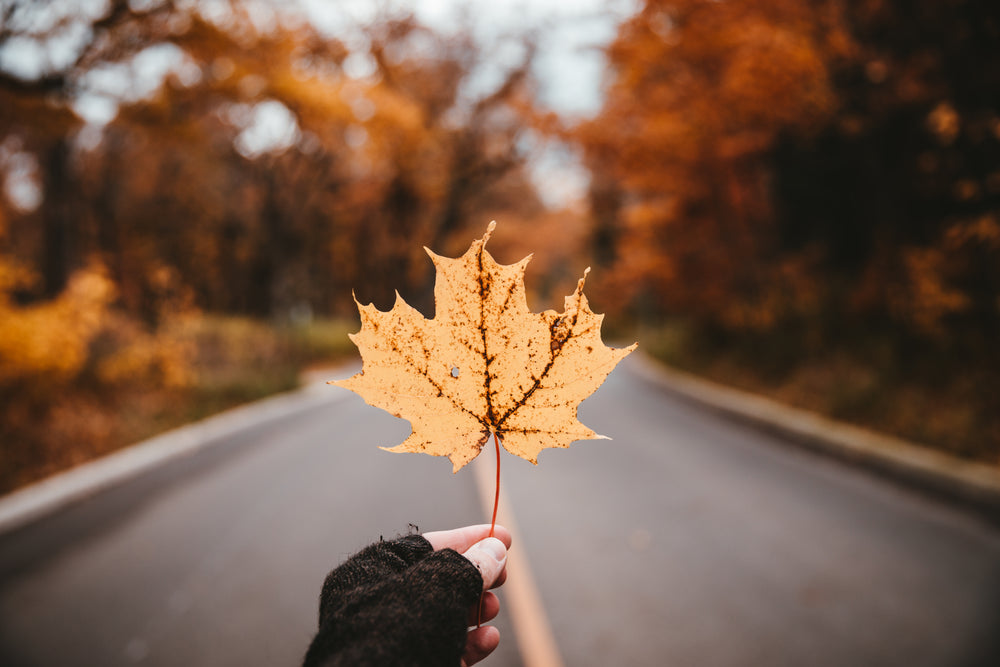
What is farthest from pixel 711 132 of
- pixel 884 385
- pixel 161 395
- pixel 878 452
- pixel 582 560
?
pixel 161 395

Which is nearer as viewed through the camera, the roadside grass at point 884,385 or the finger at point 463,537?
the finger at point 463,537

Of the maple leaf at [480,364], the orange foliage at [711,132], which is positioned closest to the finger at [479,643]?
the maple leaf at [480,364]

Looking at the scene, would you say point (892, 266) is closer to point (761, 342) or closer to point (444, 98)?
point (761, 342)

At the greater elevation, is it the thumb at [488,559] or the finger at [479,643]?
the thumb at [488,559]

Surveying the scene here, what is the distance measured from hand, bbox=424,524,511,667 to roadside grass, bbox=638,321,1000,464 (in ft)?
19.3

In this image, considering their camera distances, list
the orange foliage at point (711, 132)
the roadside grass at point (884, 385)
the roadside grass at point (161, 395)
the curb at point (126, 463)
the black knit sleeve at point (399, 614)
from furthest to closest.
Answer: the orange foliage at point (711, 132) < the roadside grass at point (161, 395) < the roadside grass at point (884, 385) < the curb at point (126, 463) < the black knit sleeve at point (399, 614)

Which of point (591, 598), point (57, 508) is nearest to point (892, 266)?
point (591, 598)

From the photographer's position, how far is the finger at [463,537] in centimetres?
127

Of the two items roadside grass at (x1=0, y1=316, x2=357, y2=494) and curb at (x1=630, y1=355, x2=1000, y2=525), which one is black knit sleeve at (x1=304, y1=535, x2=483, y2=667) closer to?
curb at (x1=630, y1=355, x2=1000, y2=525)

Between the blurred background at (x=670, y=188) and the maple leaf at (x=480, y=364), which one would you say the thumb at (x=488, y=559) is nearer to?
the maple leaf at (x=480, y=364)

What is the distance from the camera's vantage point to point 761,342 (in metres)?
11.1

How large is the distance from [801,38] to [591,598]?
7.14 meters

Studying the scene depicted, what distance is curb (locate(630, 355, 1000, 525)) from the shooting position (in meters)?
4.64

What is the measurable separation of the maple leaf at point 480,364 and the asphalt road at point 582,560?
251cm
